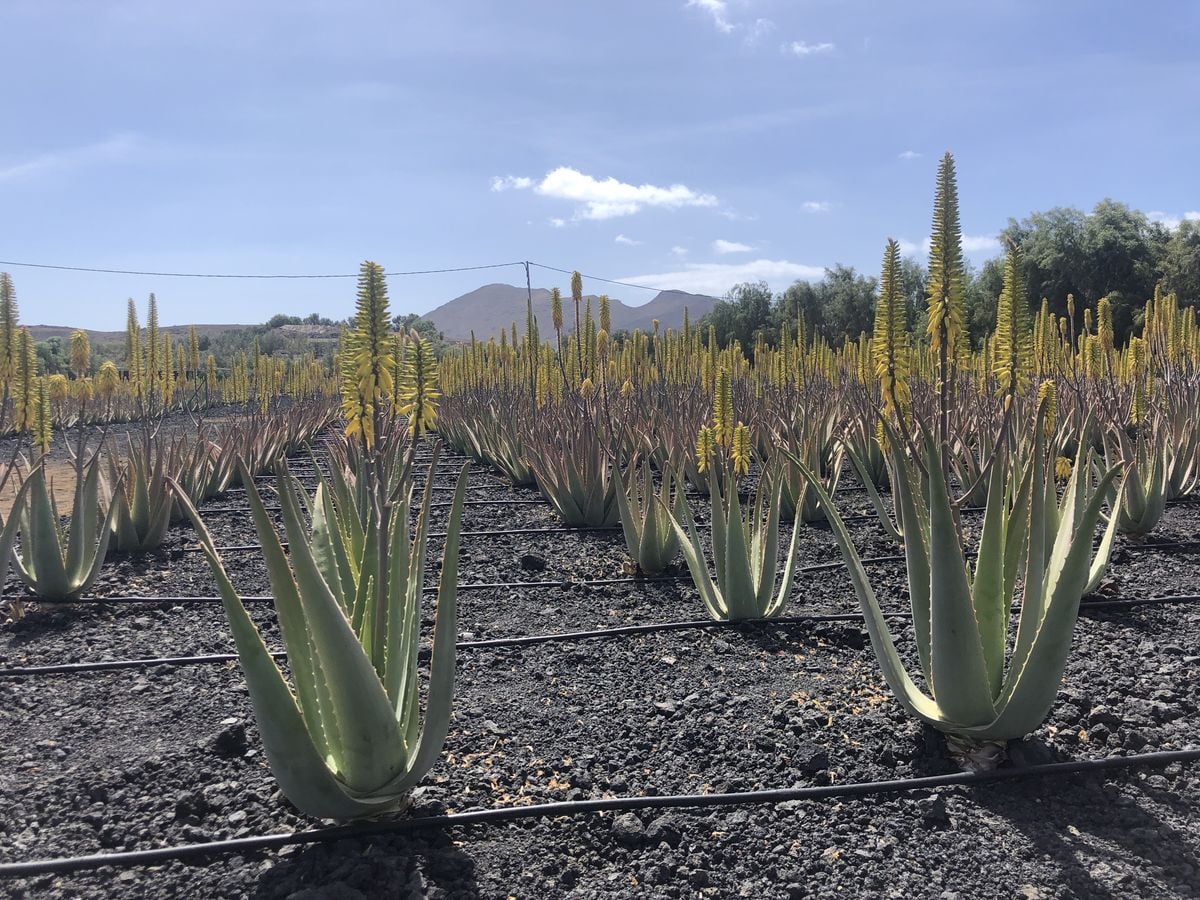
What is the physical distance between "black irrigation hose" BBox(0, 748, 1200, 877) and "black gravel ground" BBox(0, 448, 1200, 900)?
0.09 feet

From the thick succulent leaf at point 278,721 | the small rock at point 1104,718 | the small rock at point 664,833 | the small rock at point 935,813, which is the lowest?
the small rock at point 664,833

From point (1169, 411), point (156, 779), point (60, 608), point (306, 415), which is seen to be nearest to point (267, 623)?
point (60, 608)

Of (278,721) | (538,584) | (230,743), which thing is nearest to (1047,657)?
(278,721)

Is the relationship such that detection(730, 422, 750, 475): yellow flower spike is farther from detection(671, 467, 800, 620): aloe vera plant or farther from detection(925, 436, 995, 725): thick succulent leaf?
detection(925, 436, 995, 725): thick succulent leaf

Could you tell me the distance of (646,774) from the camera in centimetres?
212

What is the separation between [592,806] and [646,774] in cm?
24

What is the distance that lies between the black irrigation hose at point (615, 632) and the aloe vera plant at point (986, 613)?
108cm

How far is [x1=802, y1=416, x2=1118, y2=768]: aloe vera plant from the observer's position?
1861 mm

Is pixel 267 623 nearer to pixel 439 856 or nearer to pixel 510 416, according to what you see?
pixel 439 856

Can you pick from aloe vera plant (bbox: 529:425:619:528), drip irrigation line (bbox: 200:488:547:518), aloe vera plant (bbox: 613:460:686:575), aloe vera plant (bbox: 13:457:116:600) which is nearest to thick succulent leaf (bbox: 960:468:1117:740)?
aloe vera plant (bbox: 613:460:686:575)

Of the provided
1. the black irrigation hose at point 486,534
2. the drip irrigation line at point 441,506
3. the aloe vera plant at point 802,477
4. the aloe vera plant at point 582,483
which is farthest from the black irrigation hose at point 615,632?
the drip irrigation line at point 441,506

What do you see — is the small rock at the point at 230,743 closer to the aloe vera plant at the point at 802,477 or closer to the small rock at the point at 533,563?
the small rock at the point at 533,563

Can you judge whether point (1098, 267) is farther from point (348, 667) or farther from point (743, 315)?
point (348, 667)

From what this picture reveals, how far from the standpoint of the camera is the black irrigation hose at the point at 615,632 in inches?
→ 115
